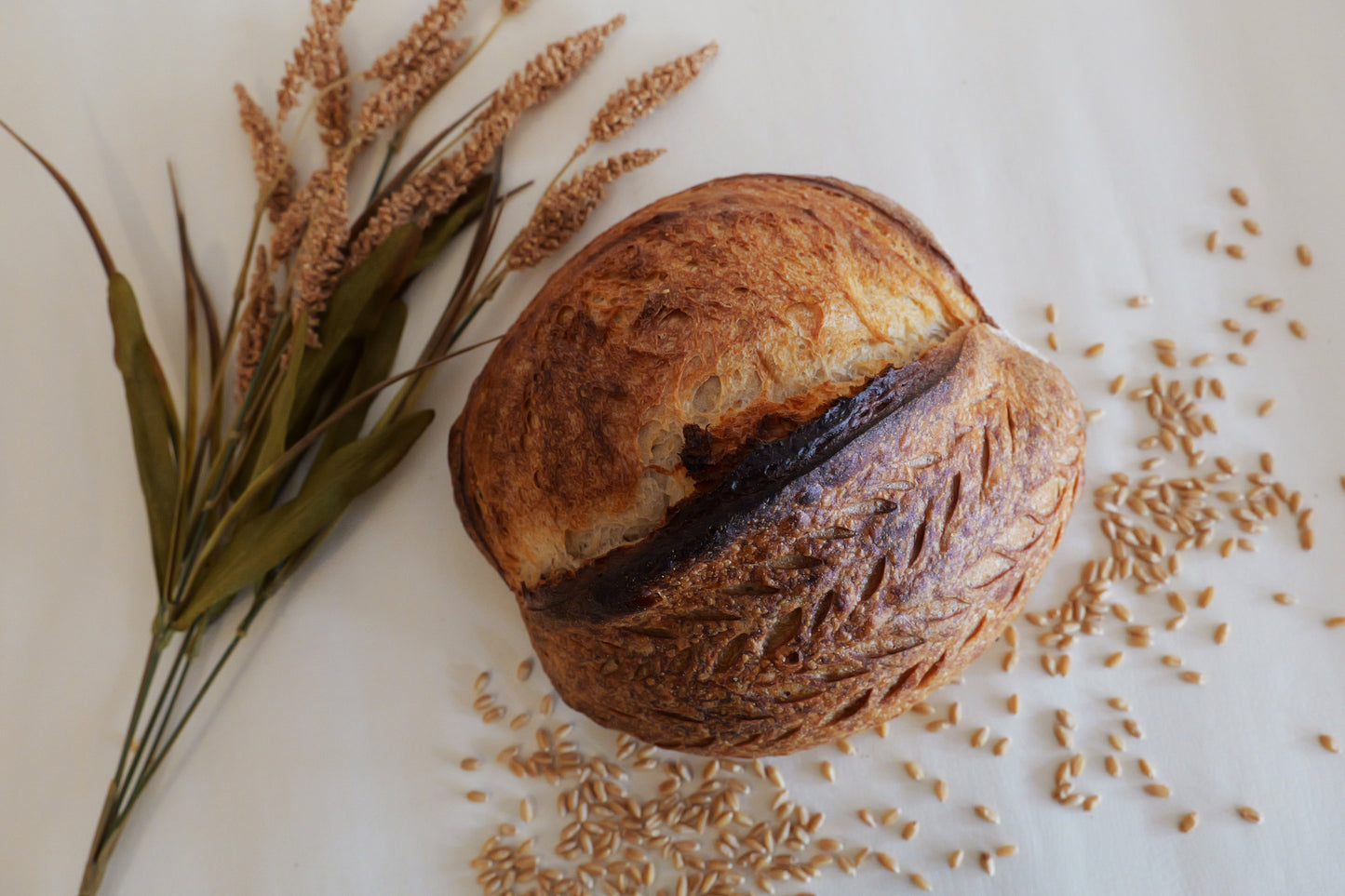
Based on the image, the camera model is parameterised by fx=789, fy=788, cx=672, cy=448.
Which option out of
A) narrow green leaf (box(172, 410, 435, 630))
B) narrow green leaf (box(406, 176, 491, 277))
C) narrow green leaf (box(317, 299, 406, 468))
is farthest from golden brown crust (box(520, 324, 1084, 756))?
narrow green leaf (box(406, 176, 491, 277))

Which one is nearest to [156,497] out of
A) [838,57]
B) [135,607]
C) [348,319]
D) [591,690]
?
[135,607]

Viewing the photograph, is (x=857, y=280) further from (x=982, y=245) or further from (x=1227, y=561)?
(x=1227, y=561)

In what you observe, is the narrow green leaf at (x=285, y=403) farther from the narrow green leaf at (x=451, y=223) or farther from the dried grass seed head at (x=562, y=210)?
the dried grass seed head at (x=562, y=210)

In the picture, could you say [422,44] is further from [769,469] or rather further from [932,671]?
[932,671]

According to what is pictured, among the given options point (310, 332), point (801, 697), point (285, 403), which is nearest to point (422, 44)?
point (310, 332)

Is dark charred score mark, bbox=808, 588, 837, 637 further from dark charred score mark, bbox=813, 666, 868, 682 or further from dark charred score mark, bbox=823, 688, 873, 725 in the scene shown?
dark charred score mark, bbox=823, 688, 873, 725

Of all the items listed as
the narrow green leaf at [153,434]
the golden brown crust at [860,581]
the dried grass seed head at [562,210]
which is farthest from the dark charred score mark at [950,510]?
the narrow green leaf at [153,434]
